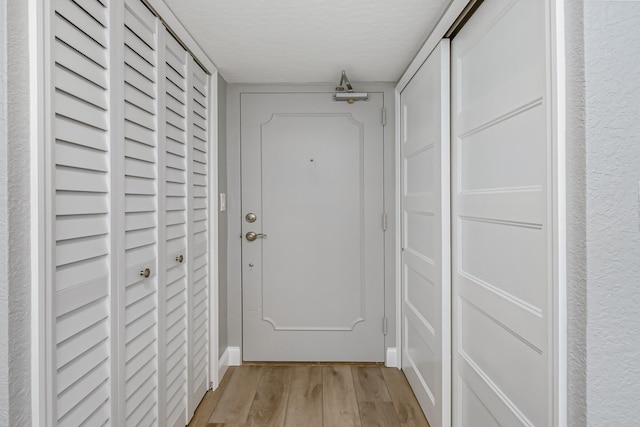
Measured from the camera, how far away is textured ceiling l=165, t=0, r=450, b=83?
185 cm

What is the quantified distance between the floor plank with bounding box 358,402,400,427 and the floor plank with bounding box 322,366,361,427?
1.5 inches

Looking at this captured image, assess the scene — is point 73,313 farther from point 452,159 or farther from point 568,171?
point 452,159

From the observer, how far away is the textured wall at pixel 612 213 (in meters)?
0.94

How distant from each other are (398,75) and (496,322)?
1918 mm

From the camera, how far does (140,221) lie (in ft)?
5.48

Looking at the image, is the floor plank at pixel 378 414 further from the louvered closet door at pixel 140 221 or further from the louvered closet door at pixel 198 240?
the louvered closet door at pixel 140 221

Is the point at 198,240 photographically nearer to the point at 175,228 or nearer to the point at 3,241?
the point at 175,228

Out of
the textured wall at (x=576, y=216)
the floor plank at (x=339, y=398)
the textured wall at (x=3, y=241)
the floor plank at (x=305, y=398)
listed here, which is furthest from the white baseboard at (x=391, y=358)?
the textured wall at (x=3, y=241)

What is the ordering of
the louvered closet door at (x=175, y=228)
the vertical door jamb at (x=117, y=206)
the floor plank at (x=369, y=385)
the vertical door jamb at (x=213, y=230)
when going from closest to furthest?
1. the vertical door jamb at (x=117, y=206)
2. the louvered closet door at (x=175, y=228)
3. the floor plank at (x=369, y=385)
4. the vertical door jamb at (x=213, y=230)

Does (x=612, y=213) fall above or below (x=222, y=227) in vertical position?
above

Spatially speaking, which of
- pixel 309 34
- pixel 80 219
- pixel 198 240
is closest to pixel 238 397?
pixel 198 240

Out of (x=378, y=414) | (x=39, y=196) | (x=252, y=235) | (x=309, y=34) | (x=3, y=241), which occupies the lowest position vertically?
(x=378, y=414)

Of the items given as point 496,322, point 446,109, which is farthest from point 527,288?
point 446,109

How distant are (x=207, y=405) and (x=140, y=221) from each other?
4.50ft
